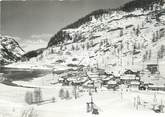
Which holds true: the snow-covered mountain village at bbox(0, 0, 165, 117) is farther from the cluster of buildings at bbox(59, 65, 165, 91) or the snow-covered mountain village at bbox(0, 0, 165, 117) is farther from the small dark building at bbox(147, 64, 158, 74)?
the small dark building at bbox(147, 64, 158, 74)

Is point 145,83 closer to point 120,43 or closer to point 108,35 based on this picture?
point 120,43

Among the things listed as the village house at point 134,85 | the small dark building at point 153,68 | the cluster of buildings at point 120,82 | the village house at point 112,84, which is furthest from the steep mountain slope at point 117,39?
the village house at point 134,85

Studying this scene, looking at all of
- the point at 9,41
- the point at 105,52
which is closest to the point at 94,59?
the point at 105,52

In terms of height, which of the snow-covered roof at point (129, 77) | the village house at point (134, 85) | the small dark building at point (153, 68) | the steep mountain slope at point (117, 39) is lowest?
the village house at point (134, 85)

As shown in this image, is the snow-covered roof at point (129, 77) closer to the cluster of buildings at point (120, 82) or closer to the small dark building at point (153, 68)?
the cluster of buildings at point (120, 82)

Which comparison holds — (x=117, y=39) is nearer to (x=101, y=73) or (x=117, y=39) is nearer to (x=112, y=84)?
(x=101, y=73)

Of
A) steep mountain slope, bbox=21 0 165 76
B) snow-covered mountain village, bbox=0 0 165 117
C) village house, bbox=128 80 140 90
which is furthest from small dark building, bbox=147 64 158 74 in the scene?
village house, bbox=128 80 140 90

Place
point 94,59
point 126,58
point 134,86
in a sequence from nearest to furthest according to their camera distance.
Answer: point 134,86 → point 126,58 → point 94,59

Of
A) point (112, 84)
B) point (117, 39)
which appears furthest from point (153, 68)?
point (117, 39)
